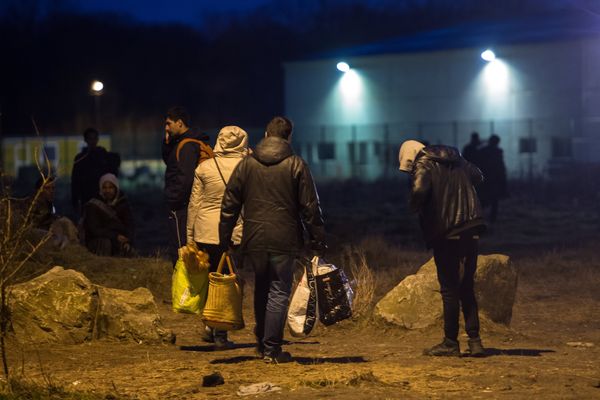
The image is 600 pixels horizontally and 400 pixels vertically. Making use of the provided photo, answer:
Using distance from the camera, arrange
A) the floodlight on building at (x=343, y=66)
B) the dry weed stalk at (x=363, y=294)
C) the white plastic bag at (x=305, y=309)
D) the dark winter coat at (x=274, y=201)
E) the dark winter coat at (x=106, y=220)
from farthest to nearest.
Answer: the floodlight on building at (x=343, y=66), the dark winter coat at (x=106, y=220), the dry weed stalk at (x=363, y=294), the white plastic bag at (x=305, y=309), the dark winter coat at (x=274, y=201)

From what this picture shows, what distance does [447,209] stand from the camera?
818cm

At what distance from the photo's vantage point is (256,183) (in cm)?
794

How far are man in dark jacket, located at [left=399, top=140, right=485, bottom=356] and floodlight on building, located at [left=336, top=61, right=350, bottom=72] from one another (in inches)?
1439

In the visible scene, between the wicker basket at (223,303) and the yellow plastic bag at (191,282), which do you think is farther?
the yellow plastic bag at (191,282)

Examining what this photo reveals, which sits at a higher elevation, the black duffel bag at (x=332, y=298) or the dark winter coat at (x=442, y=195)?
the dark winter coat at (x=442, y=195)

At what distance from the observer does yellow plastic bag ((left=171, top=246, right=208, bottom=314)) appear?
8.52 metres

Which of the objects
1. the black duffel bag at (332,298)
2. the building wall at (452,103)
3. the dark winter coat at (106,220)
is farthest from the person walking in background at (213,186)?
the building wall at (452,103)

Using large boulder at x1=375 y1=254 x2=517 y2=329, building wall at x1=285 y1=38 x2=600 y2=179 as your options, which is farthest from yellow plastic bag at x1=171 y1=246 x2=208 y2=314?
building wall at x1=285 y1=38 x2=600 y2=179

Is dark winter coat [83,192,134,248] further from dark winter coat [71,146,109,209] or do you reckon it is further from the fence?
the fence

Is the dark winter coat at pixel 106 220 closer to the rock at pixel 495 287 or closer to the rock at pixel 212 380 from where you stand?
the rock at pixel 495 287

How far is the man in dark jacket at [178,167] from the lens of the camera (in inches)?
356

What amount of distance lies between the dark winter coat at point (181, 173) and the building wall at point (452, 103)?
1185 inches

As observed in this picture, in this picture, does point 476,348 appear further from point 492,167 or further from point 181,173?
point 492,167

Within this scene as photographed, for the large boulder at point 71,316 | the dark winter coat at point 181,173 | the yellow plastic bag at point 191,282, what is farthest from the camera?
the large boulder at point 71,316
